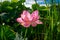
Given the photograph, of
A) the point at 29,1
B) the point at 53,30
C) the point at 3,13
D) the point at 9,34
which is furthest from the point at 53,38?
the point at 29,1

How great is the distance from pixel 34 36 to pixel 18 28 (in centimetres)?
10

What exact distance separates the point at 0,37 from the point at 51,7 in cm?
21

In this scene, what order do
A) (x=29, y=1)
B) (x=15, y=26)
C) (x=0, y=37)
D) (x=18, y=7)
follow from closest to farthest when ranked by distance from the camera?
1. (x=0, y=37)
2. (x=15, y=26)
3. (x=18, y=7)
4. (x=29, y=1)

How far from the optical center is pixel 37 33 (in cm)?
65

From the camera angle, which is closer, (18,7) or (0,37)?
(0,37)

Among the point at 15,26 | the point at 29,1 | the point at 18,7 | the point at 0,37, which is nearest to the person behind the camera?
the point at 0,37

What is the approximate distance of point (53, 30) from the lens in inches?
23.8

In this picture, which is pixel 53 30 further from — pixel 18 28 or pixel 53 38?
pixel 18 28

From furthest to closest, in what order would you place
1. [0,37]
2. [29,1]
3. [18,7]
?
[29,1]
[18,7]
[0,37]

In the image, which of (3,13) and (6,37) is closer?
(6,37)

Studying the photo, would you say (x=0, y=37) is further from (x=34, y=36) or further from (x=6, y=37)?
(x=34, y=36)

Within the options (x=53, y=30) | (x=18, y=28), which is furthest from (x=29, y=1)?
(x=53, y=30)

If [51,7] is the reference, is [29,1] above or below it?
below

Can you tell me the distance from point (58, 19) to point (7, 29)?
19 cm
